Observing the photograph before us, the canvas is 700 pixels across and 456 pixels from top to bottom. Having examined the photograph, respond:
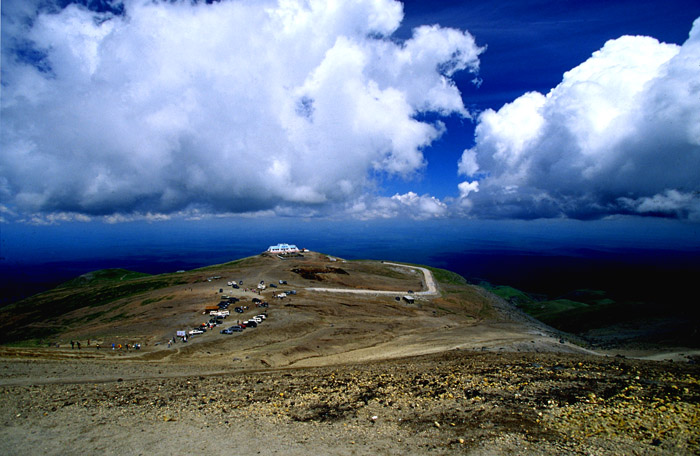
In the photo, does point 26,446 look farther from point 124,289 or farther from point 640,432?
point 124,289

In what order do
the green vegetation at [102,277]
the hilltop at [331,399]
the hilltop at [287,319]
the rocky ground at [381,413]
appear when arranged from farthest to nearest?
the green vegetation at [102,277] < the hilltop at [287,319] < the hilltop at [331,399] < the rocky ground at [381,413]

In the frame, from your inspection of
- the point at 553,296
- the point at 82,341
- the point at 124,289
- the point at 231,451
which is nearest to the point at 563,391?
the point at 231,451

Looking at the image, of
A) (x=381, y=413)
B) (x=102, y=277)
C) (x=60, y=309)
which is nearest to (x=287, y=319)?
(x=381, y=413)

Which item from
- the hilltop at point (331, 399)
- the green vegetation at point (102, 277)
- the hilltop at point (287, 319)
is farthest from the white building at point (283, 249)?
the hilltop at point (331, 399)

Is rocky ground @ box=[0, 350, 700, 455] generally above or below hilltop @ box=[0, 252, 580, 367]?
above

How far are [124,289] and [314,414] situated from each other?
73.7 m

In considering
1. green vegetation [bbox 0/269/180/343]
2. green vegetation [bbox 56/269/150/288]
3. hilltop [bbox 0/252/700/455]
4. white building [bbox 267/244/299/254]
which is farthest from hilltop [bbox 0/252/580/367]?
green vegetation [bbox 56/269/150/288]

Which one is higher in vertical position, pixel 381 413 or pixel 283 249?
pixel 283 249

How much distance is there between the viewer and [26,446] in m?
13.5

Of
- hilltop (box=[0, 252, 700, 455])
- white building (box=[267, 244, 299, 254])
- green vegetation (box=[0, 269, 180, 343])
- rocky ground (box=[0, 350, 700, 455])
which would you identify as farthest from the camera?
white building (box=[267, 244, 299, 254])

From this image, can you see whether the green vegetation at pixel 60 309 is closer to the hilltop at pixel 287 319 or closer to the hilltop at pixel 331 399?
the hilltop at pixel 287 319

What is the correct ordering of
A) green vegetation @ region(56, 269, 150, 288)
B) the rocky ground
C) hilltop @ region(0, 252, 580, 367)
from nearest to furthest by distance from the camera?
the rocky ground, hilltop @ region(0, 252, 580, 367), green vegetation @ region(56, 269, 150, 288)

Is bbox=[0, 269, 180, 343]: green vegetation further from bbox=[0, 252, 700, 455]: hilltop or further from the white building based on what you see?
the white building

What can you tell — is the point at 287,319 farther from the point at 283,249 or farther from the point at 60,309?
the point at 283,249
